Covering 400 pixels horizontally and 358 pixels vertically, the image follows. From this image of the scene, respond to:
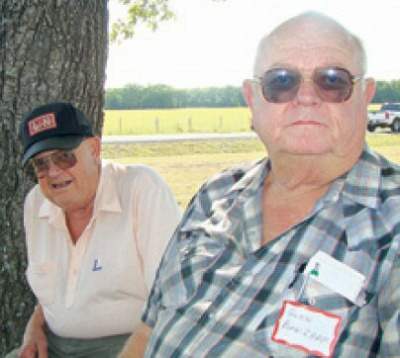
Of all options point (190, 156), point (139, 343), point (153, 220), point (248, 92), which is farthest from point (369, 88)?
point (190, 156)

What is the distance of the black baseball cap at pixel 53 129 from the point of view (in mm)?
2775

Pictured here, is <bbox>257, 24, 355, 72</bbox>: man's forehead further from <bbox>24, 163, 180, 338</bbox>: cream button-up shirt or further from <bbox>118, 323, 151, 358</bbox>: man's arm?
<bbox>118, 323, 151, 358</bbox>: man's arm

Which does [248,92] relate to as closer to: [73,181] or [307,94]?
[307,94]

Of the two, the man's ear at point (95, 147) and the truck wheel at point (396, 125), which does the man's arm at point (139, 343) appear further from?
the truck wheel at point (396, 125)

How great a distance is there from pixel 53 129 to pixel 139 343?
0.93 m

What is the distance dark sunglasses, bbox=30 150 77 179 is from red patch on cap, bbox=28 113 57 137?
11 centimetres

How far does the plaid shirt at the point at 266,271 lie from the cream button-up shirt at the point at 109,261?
376mm

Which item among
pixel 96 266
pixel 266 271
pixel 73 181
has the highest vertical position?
pixel 73 181

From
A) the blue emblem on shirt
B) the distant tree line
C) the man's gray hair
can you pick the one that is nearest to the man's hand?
the blue emblem on shirt

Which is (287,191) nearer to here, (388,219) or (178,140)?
(388,219)

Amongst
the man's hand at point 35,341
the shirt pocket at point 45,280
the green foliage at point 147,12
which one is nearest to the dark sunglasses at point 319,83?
the shirt pocket at point 45,280

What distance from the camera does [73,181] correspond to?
2.83 meters

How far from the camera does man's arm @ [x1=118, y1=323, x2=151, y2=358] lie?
244cm

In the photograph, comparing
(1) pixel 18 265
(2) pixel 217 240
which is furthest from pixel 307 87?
(1) pixel 18 265
